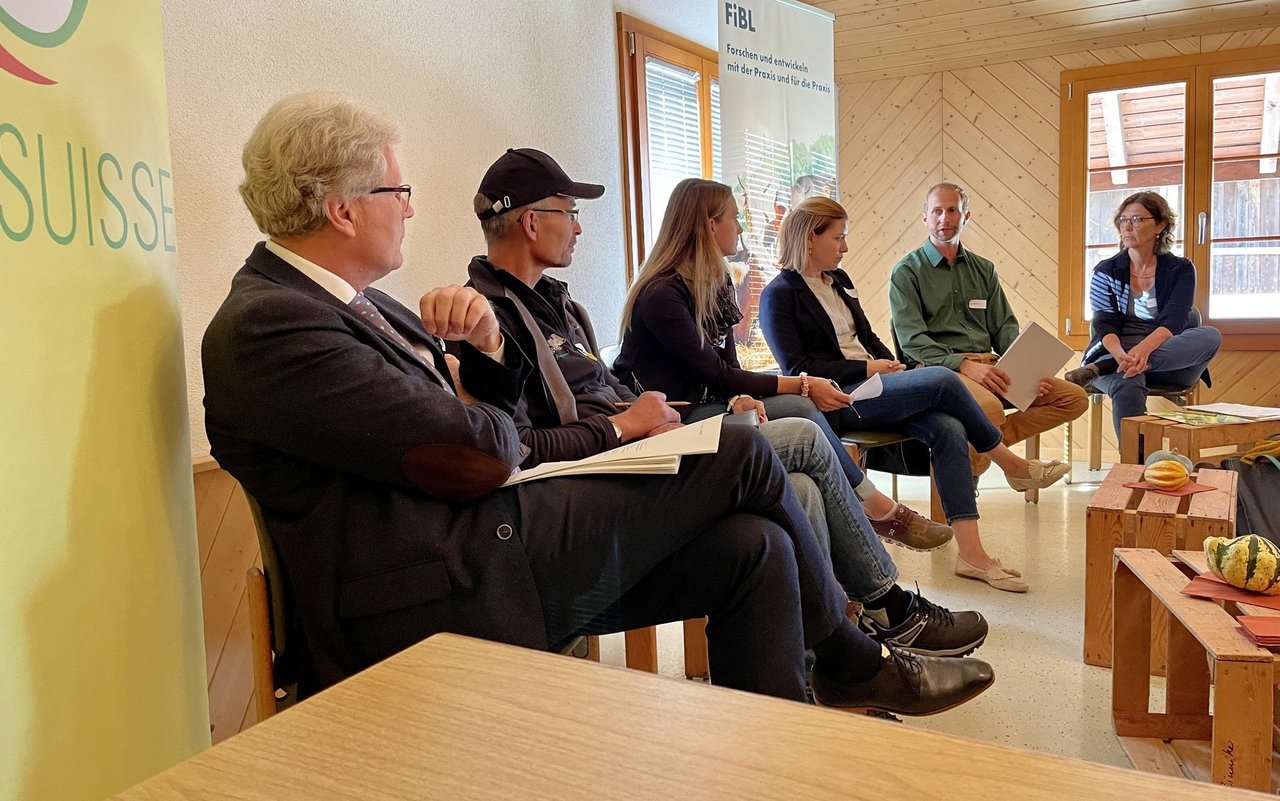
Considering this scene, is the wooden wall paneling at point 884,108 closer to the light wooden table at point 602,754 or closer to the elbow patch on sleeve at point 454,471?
the elbow patch on sleeve at point 454,471

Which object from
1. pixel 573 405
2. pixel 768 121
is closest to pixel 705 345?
pixel 573 405

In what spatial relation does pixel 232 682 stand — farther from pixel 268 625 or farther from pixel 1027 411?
pixel 1027 411

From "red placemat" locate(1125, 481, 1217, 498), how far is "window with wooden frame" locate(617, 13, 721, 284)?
6.86 feet

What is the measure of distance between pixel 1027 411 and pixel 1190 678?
189cm

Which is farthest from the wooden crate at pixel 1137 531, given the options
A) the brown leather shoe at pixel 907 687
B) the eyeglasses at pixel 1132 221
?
the eyeglasses at pixel 1132 221

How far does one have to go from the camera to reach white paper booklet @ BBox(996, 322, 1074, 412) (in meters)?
3.17

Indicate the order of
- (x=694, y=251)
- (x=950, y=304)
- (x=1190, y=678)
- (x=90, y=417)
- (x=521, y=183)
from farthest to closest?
1. (x=950, y=304)
2. (x=694, y=251)
3. (x=521, y=183)
4. (x=1190, y=678)
5. (x=90, y=417)

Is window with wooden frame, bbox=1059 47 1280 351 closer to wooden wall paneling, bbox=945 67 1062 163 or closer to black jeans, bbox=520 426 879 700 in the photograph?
wooden wall paneling, bbox=945 67 1062 163

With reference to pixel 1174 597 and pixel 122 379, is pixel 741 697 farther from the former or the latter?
pixel 1174 597

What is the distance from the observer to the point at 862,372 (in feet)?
9.96

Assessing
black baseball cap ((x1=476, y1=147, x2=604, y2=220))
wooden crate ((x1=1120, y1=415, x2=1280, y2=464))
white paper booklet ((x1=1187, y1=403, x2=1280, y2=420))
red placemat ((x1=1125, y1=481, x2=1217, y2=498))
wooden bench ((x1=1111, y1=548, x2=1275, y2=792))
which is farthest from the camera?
white paper booklet ((x1=1187, y1=403, x2=1280, y2=420))

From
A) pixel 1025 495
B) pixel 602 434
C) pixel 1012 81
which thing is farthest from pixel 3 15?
pixel 1012 81

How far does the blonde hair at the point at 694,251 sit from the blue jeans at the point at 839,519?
0.75 metres

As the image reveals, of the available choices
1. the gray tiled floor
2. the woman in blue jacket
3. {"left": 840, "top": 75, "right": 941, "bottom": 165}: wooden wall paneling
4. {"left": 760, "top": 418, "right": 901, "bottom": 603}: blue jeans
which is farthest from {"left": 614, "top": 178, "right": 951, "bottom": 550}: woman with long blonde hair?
{"left": 840, "top": 75, "right": 941, "bottom": 165}: wooden wall paneling
